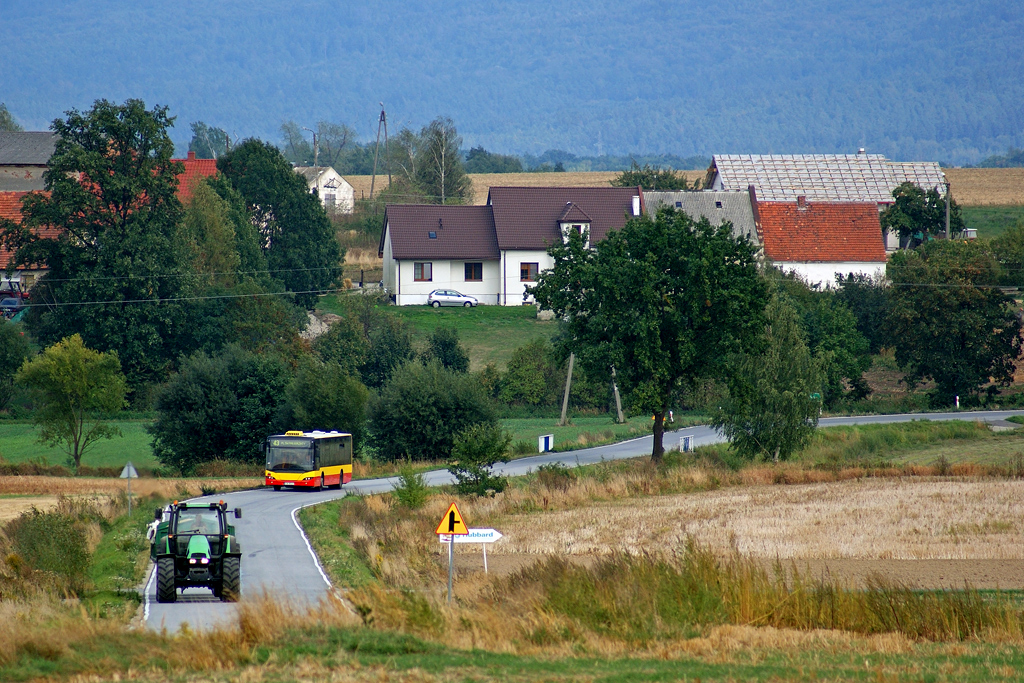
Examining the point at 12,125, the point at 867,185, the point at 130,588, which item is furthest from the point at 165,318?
the point at 12,125

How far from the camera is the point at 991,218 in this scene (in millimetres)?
104500

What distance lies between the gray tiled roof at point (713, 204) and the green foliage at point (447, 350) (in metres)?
28.1

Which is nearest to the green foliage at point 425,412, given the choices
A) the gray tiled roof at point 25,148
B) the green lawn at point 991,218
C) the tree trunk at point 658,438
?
the tree trunk at point 658,438

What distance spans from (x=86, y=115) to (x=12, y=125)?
352ft

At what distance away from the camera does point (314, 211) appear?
3223 inches

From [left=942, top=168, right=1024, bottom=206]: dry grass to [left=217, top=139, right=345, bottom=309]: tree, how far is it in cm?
7256

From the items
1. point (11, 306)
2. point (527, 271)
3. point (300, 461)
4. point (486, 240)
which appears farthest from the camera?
point (486, 240)

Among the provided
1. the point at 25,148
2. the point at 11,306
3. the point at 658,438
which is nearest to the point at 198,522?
the point at 658,438

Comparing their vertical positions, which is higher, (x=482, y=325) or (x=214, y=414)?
(x=482, y=325)

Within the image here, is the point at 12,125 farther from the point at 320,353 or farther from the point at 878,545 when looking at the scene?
the point at 878,545

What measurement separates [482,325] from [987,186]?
83958mm

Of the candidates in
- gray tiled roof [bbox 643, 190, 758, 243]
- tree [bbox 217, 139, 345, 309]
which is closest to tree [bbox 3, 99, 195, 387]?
tree [bbox 217, 139, 345, 309]

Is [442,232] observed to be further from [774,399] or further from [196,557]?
[196,557]

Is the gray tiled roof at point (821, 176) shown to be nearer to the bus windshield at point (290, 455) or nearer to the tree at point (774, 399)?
the tree at point (774, 399)
